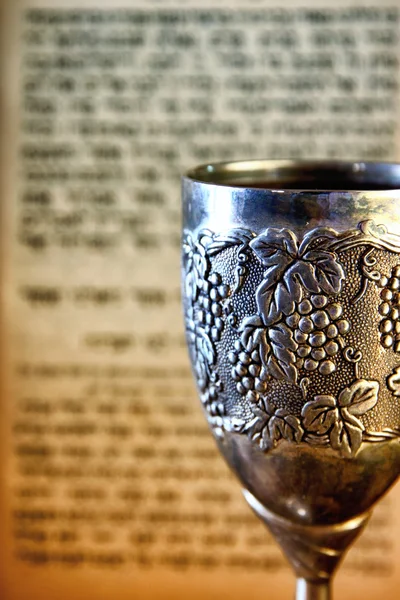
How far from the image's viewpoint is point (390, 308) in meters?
0.32

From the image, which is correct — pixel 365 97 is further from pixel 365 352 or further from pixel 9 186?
pixel 365 352

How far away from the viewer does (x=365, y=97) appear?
2.44ft

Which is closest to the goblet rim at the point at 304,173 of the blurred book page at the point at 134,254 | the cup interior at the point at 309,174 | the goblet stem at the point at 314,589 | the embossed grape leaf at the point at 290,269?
the cup interior at the point at 309,174

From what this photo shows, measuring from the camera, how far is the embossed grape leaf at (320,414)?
33cm

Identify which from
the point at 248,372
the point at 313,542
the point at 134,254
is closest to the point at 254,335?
the point at 248,372

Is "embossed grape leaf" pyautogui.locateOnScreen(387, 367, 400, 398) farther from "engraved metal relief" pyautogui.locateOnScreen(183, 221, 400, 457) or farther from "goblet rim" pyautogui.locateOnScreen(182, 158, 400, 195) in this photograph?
"goblet rim" pyautogui.locateOnScreen(182, 158, 400, 195)

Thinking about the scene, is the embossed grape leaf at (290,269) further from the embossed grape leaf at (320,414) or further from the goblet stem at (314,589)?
the goblet stem at (314,589)

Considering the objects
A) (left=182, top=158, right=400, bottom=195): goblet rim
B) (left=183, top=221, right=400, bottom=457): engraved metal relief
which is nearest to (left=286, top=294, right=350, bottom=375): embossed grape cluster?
(left=183, top=221, right=400, bottom=457): engraved metal relief

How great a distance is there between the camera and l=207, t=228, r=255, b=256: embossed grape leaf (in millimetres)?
324

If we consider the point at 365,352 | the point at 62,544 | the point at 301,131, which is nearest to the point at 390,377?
the point at 365,352

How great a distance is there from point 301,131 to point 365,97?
0.24 ft

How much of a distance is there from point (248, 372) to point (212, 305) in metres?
0.04

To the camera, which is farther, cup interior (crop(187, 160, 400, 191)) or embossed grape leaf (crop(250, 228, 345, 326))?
cup interior (crop(187, 160, 400, 191))

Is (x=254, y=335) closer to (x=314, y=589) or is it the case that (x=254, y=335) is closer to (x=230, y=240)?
(x=230, y=240)
